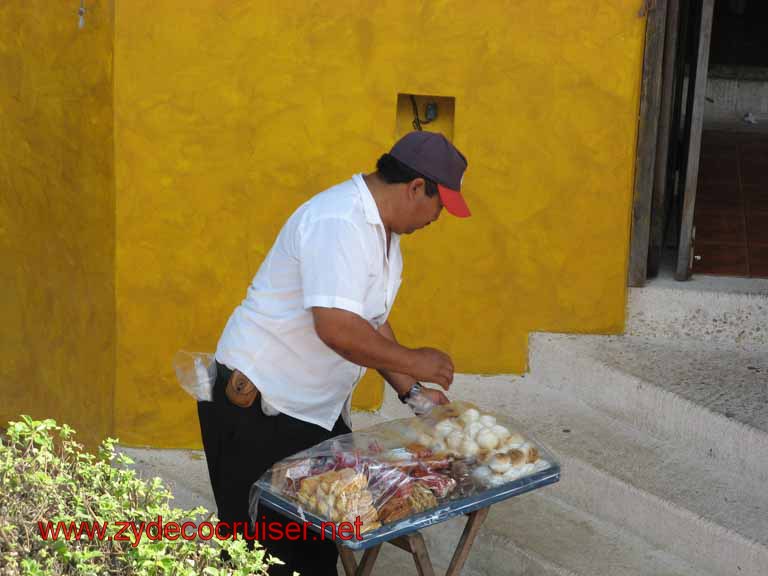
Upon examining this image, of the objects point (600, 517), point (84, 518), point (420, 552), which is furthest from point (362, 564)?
point (600, 517)

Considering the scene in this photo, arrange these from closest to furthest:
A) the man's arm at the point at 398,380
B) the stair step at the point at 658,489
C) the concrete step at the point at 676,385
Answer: the man's arm at the point at 398,380, the stair step at the point at 658,489, the concrete step at the point at 676,385

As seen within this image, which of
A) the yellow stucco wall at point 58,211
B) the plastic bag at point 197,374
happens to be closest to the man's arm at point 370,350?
the plastic bag at point 197,374

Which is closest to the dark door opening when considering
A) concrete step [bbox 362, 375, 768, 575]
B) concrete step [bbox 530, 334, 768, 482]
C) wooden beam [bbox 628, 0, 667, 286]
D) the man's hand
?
wooden beam [bbox 628, 0, 667, 286]

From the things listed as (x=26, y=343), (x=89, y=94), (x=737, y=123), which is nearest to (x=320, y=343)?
(x=89, y=94)

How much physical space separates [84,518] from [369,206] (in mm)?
1126

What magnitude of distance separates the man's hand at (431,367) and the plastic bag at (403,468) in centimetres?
Result: 22

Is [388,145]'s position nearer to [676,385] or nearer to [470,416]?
[676,385]

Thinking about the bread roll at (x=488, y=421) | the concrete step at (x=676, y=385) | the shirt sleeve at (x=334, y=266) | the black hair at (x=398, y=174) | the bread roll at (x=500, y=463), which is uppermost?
the black hair at (x=398, y=174)

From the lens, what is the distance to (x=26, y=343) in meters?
5.66

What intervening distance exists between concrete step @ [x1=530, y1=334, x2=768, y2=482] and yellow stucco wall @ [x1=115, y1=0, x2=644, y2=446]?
148 mm

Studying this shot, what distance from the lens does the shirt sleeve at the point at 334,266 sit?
283 cm

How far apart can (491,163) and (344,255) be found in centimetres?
207

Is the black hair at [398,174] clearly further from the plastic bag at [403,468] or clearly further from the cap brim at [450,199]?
the plastic bag at [403,468]

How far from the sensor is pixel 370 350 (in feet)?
9.46
